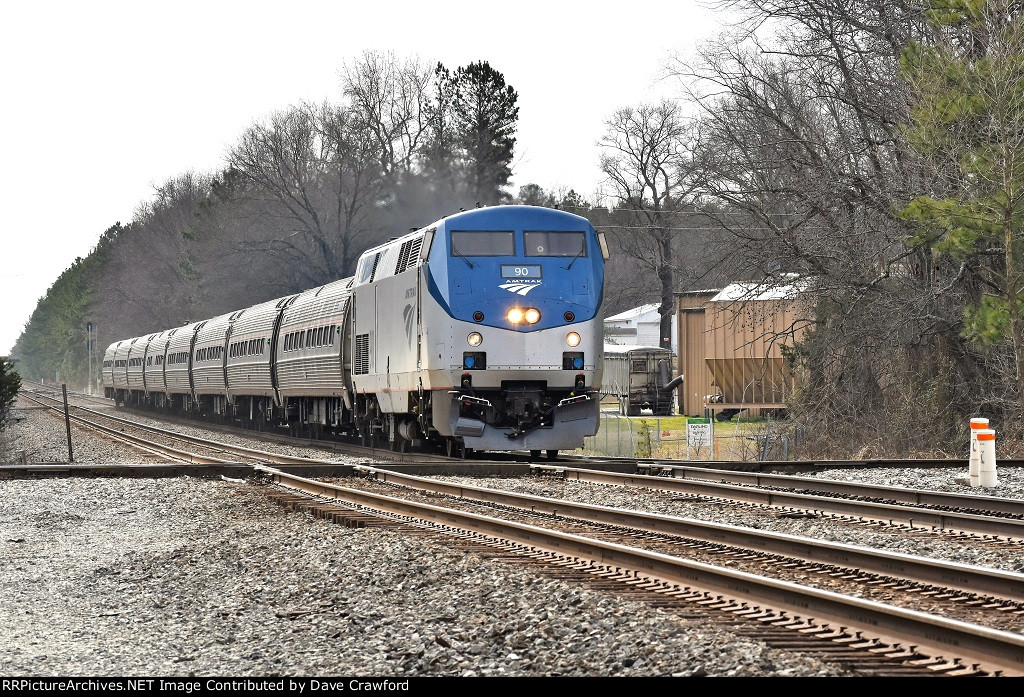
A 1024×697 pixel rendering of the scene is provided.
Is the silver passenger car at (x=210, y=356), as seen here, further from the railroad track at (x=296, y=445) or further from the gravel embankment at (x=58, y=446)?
the gravel embankment at (x=58, y=446)

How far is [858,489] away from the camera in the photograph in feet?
42.8

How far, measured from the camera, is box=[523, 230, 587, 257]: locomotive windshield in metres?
18.7

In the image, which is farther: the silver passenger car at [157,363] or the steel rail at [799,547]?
the silver passenger car at [157,363]

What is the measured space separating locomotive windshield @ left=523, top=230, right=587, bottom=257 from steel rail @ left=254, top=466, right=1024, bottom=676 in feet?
27.3

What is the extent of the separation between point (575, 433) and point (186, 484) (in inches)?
226

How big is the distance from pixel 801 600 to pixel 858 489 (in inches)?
271

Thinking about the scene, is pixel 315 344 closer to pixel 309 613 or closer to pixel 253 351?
pixel 253 351

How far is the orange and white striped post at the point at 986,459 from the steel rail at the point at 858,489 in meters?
0.96

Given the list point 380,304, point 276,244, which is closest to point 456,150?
point 276,244

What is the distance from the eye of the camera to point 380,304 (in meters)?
21.6

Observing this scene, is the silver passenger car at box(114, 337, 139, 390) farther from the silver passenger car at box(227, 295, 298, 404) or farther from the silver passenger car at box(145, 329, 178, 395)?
the silver passenger car at box(227, 295, 298, 404)

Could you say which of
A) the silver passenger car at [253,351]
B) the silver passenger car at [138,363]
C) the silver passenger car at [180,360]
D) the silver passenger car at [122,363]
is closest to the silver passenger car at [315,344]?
the silver passenger car at [253,351]

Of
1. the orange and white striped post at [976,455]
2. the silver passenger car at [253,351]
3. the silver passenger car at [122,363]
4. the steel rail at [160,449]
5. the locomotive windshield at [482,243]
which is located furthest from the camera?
the silver passenger car at [122,363]

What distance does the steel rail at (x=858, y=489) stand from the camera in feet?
37.3
